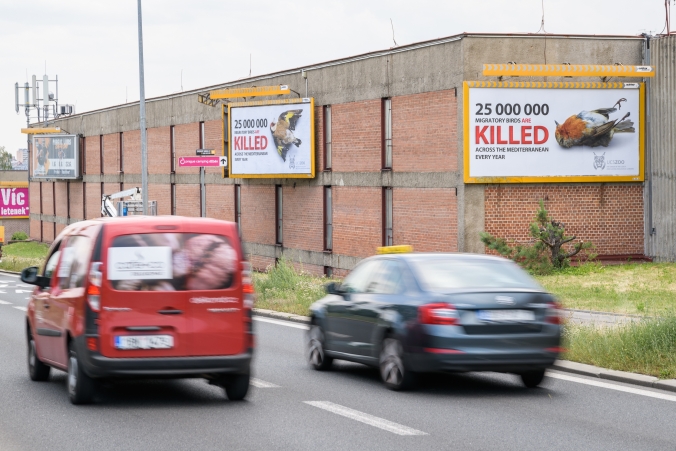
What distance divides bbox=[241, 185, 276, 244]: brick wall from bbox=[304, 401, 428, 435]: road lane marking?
103 ft

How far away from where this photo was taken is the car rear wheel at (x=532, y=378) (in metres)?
11.8

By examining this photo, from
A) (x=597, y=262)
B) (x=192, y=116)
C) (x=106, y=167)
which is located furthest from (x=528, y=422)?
(x=106, y=167)

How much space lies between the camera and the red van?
10.2 m

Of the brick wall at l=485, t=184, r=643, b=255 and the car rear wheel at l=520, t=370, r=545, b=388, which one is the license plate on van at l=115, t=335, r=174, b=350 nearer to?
the car rear wheel at l=520, t=370, r=545, b=388

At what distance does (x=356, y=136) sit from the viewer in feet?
117

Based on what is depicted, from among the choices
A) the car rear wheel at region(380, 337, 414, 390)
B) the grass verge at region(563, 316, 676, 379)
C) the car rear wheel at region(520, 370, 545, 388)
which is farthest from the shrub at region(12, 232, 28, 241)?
the car rear wheel at region(520, 370, 545, 388)

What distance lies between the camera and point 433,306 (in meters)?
11.0

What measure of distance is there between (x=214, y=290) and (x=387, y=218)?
23985 mm

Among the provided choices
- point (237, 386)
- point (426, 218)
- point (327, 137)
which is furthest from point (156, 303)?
point (327, 137)

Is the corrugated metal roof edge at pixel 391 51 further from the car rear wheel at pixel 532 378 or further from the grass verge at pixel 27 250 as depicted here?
the grass verge at pixel 27 250

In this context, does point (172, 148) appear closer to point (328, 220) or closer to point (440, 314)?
point (328, 220)

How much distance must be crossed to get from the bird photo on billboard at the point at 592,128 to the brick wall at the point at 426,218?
3387 mm

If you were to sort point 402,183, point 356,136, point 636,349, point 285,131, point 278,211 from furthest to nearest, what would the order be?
point 278,211, point 285,131, point 356,136, point 402,183, point 636,349

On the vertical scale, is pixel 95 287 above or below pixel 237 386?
above
